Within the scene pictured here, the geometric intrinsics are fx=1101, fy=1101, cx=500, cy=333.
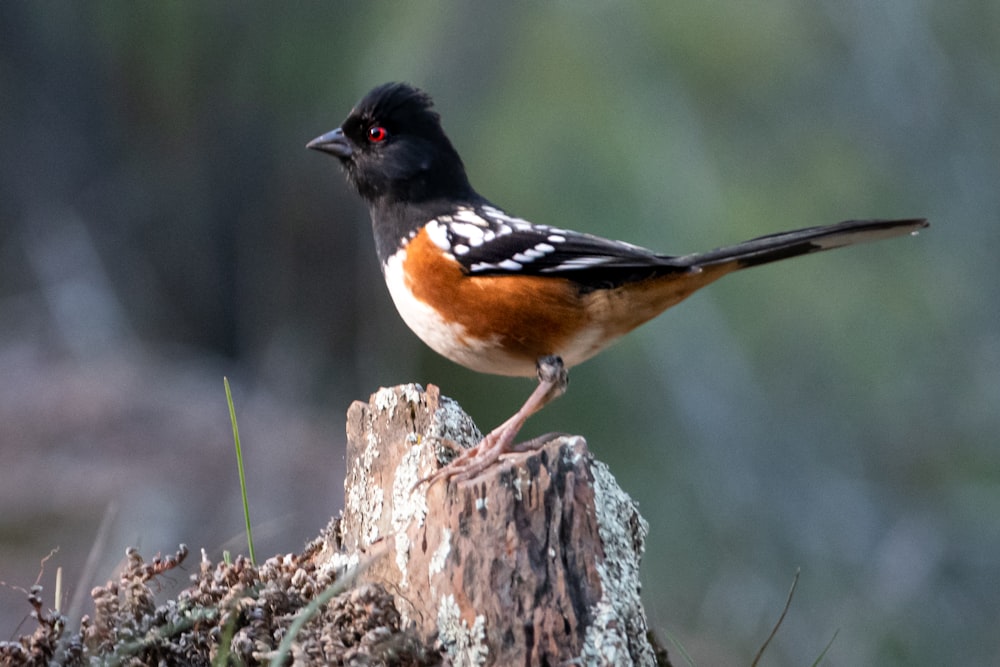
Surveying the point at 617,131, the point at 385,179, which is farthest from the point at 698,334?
the point at 385,179

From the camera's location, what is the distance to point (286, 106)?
6.42 meters

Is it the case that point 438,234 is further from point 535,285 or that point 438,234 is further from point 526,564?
point 526,564

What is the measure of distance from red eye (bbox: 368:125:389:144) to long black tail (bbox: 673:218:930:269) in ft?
3.19

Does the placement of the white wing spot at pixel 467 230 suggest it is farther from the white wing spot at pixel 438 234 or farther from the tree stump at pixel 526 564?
the tree stump at pixel 526 564

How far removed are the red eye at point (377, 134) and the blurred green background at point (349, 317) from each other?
2253 millimetres

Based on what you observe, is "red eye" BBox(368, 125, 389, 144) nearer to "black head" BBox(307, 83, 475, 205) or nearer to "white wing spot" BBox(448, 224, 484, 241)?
"black head" BBox(307, 83, 475, 205)

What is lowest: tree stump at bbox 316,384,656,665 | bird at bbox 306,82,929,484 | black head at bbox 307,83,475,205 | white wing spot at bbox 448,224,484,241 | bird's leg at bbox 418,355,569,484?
tree stump at bbox 316,384,656,665

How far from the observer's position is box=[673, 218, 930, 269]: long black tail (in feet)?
8.06

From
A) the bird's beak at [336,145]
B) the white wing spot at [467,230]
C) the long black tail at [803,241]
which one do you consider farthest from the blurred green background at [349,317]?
the long black tail at [803,241]

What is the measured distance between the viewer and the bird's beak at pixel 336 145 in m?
3.22

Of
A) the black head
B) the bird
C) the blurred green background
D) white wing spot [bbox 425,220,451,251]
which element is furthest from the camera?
the blurred green background

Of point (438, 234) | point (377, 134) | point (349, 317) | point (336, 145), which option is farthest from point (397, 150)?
point (349, 317)

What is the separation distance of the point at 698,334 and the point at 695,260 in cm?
520

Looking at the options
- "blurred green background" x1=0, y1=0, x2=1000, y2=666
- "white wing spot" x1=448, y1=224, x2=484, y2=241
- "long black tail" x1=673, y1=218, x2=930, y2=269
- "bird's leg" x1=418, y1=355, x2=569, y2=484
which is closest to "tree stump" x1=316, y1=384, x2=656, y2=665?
"bird's leg" x1=418, y1=355, x2=569, y2=484
